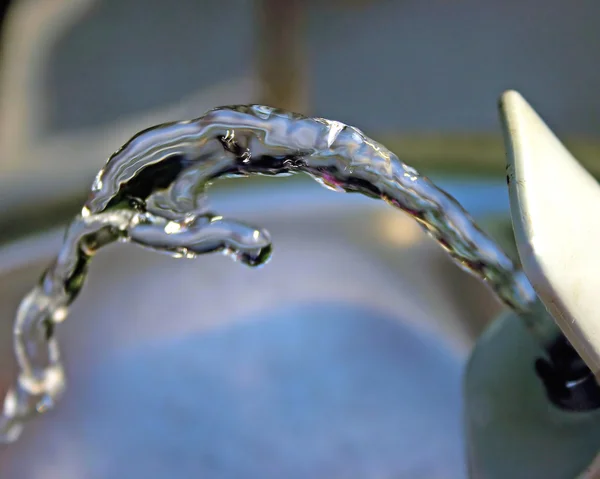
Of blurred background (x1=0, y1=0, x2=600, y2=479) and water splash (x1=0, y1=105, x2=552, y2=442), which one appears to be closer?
water splash (x1=0, y1=105, x2=552, y2=442)

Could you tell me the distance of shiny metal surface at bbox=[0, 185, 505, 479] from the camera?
0.36 meters

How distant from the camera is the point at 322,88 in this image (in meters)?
0.49

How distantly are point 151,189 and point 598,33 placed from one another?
36cm

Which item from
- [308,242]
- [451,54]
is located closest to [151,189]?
[308,242]

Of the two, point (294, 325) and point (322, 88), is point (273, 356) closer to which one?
point (294, 325)

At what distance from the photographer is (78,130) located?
47 cm

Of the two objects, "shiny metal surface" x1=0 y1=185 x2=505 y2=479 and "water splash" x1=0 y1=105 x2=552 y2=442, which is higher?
"water splash" x1=0 y1=105 x2=552 y2=442

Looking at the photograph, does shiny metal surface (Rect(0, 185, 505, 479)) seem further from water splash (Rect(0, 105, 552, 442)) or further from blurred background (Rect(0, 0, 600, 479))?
water splash (Rect(0, 105, 552, 442))

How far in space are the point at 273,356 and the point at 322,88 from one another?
20 cm

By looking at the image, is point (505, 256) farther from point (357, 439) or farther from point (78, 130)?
point (78, 130)

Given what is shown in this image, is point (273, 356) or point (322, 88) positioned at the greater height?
point (322, 88)

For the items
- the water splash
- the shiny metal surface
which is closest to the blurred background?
the shiny metal surface

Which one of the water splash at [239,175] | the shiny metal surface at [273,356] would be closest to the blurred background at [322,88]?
the shiny metal surface at [273,356]

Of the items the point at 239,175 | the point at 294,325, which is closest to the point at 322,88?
the point at 294,325
